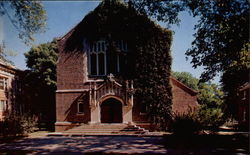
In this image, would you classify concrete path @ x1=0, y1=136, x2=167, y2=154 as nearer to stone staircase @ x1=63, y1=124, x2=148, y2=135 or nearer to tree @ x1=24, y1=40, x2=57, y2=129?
stone staircase @ x1=63, y1=124, x2=148, y2=135

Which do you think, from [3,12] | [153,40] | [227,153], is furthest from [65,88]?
[227,153]

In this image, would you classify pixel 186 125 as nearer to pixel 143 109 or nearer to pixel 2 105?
pixel 143 109

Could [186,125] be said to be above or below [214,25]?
below

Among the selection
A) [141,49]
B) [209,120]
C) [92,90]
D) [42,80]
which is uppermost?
[141,49]

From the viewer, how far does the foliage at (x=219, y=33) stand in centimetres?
1027

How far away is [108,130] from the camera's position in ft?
64.0

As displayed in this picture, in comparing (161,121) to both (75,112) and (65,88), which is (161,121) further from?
(65,88)

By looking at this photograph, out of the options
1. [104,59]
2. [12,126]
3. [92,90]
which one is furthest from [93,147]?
[104,59]

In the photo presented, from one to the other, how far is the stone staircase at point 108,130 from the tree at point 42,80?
40.6 ft

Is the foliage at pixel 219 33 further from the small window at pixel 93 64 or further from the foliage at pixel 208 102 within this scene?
the small window at pixel 93 64

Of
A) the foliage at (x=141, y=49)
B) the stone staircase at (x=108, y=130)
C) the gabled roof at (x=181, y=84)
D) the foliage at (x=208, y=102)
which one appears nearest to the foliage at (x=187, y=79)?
the foliage at (x=208, y=102)

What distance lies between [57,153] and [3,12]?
25.4 feet

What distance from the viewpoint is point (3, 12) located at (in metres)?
9.44

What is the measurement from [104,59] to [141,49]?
175 inches
